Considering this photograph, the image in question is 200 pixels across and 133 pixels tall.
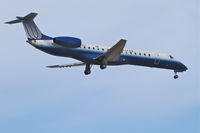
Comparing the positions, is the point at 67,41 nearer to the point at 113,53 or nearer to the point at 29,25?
the point at 29,25

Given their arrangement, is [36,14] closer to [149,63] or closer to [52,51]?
[52,51]

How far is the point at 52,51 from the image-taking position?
79062 millimetres

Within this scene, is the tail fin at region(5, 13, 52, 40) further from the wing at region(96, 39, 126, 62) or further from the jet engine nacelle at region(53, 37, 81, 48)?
the wing at region(96, 39, 126, 62)

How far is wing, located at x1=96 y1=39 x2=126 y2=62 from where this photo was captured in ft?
261

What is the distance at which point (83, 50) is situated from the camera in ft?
266

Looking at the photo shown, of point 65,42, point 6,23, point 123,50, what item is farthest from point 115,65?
point 6,23

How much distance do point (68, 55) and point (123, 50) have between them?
287 inches

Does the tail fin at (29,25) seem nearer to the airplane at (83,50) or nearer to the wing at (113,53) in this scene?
the airplane at (83,50)

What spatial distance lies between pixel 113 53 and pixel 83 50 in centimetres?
308

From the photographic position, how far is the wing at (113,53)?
3137 inches

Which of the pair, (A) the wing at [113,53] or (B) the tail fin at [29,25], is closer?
(B) the tail fin at [29,25]

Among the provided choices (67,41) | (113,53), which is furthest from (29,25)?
(113,53)

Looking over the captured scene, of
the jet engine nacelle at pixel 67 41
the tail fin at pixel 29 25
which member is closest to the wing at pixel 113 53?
the jet engine nacelle at pixel 67 41

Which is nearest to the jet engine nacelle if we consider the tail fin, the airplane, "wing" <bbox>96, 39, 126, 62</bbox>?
the airplane
